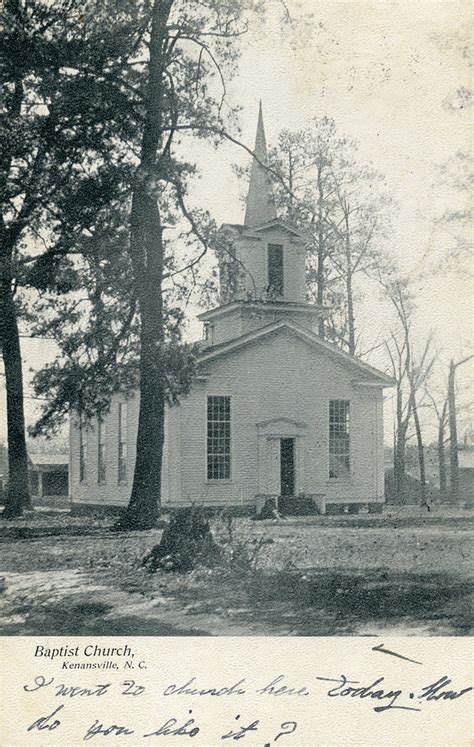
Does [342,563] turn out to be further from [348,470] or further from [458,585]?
[348,470]

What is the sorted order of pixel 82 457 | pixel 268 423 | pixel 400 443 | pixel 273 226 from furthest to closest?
1. pixel 82 457
2. pixel 268 423
3. pixel 273 226
4. pixel 400 443

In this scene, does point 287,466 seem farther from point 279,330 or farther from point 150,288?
point 150,288

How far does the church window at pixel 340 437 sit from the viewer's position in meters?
20.5

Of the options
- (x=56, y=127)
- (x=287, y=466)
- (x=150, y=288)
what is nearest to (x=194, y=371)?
(x=150, y=288)

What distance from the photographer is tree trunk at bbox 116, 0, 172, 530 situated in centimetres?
1014

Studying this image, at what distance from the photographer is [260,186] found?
1165 cm

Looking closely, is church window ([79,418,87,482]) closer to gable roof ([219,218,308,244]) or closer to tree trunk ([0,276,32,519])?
gable roof ([219,218,308,244])

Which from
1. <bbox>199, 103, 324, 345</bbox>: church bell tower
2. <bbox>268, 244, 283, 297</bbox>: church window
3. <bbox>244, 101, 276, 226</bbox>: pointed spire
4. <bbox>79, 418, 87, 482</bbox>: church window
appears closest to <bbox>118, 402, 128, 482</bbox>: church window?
<bbox>79, 418, 87, 482</bbox>: church window

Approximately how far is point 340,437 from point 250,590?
13263mm

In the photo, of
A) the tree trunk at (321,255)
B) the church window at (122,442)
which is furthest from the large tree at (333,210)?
the church window at (122,442)

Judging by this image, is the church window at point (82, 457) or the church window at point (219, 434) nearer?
the church window at point (219, 434)

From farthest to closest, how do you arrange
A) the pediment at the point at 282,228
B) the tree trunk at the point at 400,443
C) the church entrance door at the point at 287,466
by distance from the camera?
the church entrance door at the point at 287,466 → the pediment at the point at 282,228 → the tree trunk at the point at 400,443

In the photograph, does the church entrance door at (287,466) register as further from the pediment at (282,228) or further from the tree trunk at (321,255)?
the pediment at (282,228)

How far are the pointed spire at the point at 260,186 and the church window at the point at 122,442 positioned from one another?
6.71 metres
